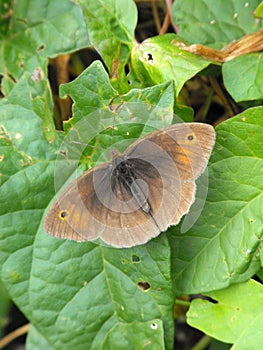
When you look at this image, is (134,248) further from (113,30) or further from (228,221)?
(113,30)

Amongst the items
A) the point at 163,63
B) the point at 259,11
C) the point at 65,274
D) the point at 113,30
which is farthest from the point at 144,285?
the point at 259,11

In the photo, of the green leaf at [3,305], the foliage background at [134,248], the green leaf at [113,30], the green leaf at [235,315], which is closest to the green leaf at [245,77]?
the foliage background at [134,248]

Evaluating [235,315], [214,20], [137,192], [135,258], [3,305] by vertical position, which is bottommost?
[3,305]

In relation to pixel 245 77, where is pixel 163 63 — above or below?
above

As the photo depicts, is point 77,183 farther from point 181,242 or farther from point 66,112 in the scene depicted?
point 66,112

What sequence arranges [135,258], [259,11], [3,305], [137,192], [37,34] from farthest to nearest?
[3,305], [37,34], [259,11], [135,258], [137,192]
